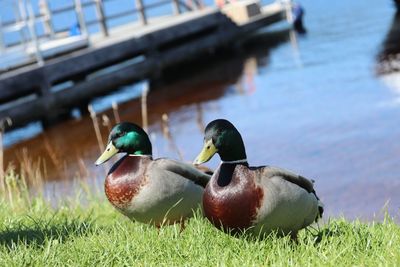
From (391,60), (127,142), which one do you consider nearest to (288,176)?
(127,142)

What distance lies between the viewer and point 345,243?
14.5 ft

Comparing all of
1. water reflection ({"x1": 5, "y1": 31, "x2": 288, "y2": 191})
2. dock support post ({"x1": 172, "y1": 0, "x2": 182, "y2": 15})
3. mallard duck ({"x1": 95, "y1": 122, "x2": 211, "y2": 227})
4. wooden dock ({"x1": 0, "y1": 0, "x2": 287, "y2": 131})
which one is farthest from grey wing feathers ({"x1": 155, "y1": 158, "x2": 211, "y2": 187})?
dock support post ({"x1": 172, "y1": 0, "x2": 182, "y2": 15})

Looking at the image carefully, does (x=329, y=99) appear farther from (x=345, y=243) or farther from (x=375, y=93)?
(x=345, y=243)

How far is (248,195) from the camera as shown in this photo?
14.3ft

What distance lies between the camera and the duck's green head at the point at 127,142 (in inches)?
211

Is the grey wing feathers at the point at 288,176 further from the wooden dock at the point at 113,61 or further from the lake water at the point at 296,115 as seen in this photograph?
the wooden dock at the point at 113,61

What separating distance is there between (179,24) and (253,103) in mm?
5997

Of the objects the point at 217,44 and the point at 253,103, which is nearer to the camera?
the point at 253,103

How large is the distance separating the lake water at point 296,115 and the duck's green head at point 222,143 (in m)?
1.49

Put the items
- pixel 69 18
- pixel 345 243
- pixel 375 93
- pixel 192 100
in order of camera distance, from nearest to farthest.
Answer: pixel 345 243, pixel 375 93, pixel 192 100, pixel 69 18

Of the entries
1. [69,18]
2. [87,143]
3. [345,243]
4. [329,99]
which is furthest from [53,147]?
[69,18]

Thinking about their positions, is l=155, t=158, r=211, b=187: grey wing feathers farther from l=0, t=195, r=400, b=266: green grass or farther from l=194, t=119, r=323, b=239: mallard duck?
l=194, t=119, r=323, b=239: mallard duck

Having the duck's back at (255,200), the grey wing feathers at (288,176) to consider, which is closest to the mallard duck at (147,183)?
the duck's back at (255,200)

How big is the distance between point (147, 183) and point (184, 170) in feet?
1.01
